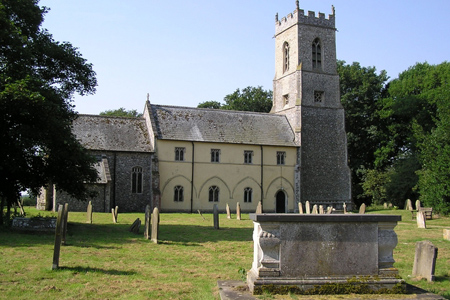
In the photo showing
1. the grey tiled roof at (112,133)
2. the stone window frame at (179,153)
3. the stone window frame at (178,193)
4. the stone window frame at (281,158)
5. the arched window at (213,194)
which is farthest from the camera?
the stone window frame at (281,158)

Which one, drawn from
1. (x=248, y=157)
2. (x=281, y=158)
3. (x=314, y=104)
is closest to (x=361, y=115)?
(x=314, y=104)

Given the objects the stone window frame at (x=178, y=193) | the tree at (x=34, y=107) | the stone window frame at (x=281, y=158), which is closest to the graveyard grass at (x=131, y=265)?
the tree at (x=34, y=107)

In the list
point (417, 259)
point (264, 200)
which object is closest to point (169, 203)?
point (264, 200)

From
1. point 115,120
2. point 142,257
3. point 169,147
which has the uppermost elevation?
point 115,120

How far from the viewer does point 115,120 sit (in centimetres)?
3706

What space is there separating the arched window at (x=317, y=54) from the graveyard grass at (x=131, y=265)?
87.7 ft

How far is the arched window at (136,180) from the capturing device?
34469mm

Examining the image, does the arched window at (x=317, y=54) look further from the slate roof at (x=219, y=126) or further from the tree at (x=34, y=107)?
the tree at (x=34, y=107)

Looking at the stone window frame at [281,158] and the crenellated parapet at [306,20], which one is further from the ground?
the crenellated parapet at [306,20]

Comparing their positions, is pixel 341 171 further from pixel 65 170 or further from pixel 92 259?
pixel 92 259

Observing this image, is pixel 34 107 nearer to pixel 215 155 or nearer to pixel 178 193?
pixel 178 193

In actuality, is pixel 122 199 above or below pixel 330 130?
below

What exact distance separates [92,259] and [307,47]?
33.9 m

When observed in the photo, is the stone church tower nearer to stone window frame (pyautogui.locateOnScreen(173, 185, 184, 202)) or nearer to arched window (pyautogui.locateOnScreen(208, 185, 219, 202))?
arched window (pyautogui.locateOnScreen(208, 185, 219, 202))
